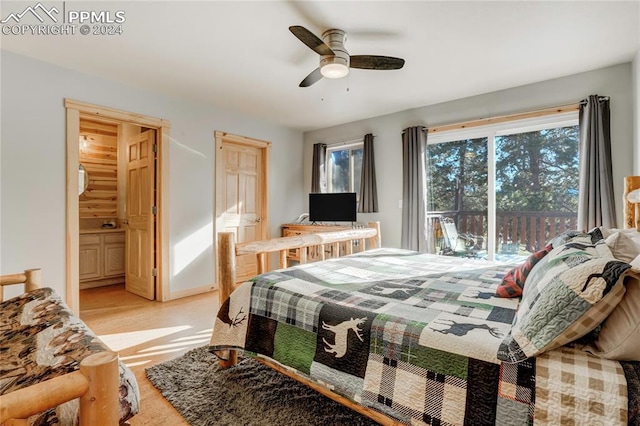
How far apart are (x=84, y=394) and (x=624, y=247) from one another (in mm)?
1997

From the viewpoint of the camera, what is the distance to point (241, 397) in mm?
1804

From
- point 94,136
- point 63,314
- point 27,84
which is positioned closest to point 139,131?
point 94,136

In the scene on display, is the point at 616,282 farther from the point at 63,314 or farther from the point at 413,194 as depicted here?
the point at 413,194

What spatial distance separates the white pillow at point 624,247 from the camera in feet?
4.23

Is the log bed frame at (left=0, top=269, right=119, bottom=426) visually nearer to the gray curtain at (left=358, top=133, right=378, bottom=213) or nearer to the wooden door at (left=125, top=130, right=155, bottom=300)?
the wooden door at (left=125, top=130, right=155, bottom=300)

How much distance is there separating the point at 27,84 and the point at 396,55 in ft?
11.2

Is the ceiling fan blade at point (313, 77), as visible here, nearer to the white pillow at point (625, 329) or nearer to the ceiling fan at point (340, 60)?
the ceiling fan at point (340, 60)

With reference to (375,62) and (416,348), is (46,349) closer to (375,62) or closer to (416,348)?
(416,348)

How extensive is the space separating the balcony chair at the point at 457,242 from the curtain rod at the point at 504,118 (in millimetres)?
1172

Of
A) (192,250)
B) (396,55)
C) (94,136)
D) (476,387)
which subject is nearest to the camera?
(476,387)

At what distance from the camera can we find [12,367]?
3.52 ft

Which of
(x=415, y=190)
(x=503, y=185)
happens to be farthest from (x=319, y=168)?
(x=503, y=185)

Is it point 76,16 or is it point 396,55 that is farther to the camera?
point 396,55

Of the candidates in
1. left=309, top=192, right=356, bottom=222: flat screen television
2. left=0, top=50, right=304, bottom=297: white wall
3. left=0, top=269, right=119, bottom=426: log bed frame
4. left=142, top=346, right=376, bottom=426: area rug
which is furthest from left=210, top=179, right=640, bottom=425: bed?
left=309, top=192, right=356, bottom=222: flat screen television
